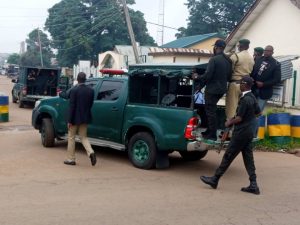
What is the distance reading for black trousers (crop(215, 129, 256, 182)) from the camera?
719 cm

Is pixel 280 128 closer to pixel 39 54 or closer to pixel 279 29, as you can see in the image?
pixel 279 29

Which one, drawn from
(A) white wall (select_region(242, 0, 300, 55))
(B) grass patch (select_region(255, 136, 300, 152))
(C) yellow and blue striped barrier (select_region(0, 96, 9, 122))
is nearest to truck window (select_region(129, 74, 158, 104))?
(B) grass patch (select_region(255, 136, 300, 152))

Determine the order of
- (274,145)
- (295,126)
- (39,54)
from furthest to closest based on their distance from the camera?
(39,54) < (295,126) < (274,145)

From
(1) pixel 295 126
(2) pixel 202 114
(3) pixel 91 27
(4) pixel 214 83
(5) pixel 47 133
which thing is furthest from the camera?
(3) pixel 91 27

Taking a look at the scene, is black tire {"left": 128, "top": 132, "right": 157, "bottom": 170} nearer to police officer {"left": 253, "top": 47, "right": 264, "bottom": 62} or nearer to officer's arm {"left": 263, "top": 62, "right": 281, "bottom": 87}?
officer's arm {"left": 263, "top": 62, "right": 281, "bottom": 87}

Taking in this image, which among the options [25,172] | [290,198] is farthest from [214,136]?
[25,172]

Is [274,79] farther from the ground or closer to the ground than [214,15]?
closer to the ground

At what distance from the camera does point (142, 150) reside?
28.9 ft

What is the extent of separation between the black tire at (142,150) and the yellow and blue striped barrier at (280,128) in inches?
179

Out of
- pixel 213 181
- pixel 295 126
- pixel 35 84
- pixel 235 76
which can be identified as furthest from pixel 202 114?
pixel 35 84

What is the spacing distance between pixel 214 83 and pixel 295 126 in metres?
4.78

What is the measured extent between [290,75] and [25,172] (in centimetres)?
908

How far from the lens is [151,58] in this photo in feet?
104

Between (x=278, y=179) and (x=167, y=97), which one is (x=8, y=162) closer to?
(x=167, y=97)
